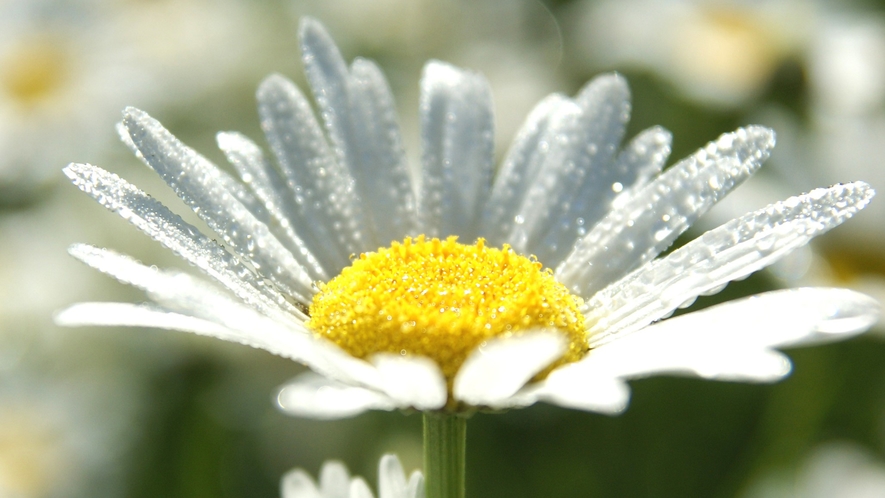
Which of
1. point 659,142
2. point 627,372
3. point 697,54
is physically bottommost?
point 627,372

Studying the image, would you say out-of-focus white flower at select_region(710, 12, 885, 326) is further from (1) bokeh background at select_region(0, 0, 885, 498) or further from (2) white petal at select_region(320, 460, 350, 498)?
(2) white petal at select_region(320, 460, 350, 498)

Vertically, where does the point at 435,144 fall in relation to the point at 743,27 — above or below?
below

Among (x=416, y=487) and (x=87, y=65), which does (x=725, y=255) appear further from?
(x=87, y=65)

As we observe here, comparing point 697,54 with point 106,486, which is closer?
point 106,486

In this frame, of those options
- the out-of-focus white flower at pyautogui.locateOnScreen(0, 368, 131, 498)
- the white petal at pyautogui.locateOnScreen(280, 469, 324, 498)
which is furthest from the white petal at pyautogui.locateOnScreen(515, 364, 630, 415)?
the out-of-focus white flower at pyautogui.locateOnScreen(0, 368, 131, 498)

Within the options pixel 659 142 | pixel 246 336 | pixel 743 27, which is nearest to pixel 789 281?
pixel 659 142

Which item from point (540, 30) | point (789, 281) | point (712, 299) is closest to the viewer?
point (789, 281)

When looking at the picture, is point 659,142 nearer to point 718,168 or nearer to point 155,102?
point 718,168

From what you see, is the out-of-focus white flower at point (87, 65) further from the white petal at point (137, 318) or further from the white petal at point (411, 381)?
the white petal at point (411, 381)
